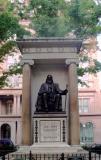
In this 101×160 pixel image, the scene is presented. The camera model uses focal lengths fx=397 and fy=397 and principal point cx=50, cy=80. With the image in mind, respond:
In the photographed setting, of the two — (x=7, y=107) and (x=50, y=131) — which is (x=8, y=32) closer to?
(x=50, y=131)

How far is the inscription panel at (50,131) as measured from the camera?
17578 millimetres

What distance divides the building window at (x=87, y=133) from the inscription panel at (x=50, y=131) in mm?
41271

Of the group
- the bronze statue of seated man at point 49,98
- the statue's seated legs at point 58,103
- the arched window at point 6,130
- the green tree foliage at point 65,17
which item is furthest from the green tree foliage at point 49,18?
the arched window at point 6,130

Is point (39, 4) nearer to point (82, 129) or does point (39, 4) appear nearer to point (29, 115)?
point (29, 115)

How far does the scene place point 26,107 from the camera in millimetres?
18109

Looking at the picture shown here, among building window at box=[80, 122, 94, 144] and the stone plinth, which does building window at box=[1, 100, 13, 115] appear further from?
the stone plinth

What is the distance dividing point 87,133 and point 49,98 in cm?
4322

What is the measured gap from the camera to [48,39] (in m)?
18.6

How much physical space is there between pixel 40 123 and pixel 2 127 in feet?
149

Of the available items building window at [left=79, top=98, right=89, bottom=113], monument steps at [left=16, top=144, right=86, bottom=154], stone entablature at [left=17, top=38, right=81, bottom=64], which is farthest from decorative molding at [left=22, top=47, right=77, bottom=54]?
building window at [left=79, top=98, right=89, bottom=113]

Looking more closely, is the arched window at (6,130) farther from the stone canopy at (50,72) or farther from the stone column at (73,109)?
the stone column at (73,109)

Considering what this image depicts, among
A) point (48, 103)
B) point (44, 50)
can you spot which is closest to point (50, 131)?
point (48, 103)

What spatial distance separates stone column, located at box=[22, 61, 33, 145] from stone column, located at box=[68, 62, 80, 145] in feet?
6.06

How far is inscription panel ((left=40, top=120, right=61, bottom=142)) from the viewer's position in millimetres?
17578
